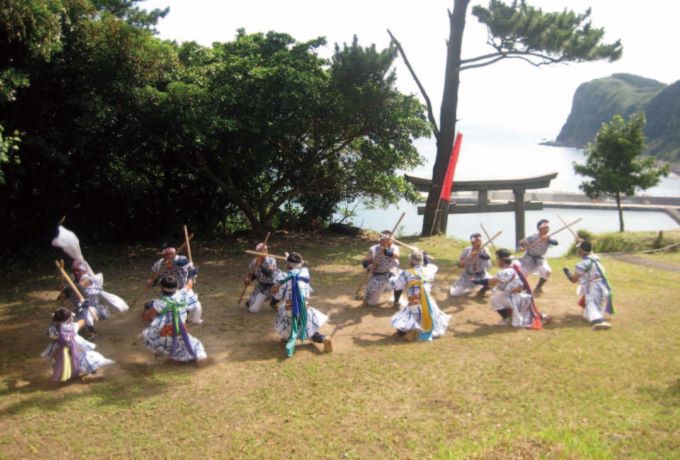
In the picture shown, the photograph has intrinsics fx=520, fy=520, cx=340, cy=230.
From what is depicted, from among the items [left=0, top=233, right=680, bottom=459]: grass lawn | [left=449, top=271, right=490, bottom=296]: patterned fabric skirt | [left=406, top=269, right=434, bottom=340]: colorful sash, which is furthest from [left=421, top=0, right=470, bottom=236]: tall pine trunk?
[left=406, top=269, right=434, bottom=340]: colorful sash

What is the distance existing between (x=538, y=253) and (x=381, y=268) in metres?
3.93

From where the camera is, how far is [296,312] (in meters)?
Result: 8.73

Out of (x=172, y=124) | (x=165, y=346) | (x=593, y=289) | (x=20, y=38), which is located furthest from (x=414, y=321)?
(x=20, y=38)

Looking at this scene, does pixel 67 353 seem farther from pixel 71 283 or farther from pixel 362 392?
pixel 362 392

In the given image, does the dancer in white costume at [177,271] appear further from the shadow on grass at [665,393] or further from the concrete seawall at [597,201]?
the concrete seawall at [597,201]

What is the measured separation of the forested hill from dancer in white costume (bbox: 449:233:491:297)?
48459 mm

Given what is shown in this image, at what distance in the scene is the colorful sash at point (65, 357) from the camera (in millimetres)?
7348

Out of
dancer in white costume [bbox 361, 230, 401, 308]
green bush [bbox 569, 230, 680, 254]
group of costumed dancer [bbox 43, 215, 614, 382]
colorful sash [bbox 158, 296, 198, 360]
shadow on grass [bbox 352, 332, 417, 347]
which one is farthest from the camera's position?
green bush [bbox 569, 230, 680, 254]

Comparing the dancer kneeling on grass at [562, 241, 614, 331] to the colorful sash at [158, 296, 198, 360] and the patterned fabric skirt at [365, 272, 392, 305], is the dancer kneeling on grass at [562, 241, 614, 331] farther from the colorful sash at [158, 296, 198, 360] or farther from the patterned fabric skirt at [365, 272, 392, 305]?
the colorful sash at [158, 296, 198, 360]

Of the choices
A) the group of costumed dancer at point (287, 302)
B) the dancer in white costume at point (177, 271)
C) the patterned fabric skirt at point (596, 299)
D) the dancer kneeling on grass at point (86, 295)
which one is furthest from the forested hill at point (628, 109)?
the dancer kneeling on grass at point (86, 295)

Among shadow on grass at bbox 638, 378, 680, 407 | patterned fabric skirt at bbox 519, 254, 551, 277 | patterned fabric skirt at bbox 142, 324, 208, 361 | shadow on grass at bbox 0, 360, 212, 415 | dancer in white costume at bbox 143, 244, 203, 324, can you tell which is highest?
dancer in white costume at bbox 143, 244, 203, 324

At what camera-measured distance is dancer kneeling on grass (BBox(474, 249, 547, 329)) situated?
9.70m

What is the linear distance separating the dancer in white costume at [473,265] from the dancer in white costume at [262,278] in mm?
4112

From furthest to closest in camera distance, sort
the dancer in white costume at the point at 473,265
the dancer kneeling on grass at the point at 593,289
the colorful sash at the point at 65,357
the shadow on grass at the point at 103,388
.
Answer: the dancer in white costume at the point at 473,265 → the dancer kneeling on grass at the point at 593,289 → the colorful sash at the point at 65,357 → the shadow on grass at the point at 103,388
